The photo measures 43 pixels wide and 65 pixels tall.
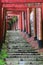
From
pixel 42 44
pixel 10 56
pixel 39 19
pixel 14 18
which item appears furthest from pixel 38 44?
pixel 14 18

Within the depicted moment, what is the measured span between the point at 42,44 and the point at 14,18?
18.8 m

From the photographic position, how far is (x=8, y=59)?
947 centimetres

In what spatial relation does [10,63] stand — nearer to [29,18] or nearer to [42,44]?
[42,44]

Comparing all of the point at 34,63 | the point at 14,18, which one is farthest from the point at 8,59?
the point at 14,18

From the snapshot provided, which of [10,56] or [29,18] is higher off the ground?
[29,18]

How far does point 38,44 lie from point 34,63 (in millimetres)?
4613

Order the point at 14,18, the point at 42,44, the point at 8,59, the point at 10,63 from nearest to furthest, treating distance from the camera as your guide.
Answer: the point at 10,63 → the point at 8,59 → the point at 42,44 → the point at 14,18

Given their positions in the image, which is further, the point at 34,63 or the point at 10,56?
the point at 10,56

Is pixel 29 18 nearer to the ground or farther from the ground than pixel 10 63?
farther from the ground

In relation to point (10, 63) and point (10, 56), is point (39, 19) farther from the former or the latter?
point (10, 63)

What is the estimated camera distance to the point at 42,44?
13109mm

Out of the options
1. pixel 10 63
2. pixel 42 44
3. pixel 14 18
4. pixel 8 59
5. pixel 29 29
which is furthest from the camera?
pixel 14 18

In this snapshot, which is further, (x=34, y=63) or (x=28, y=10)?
(x=28, y=10)

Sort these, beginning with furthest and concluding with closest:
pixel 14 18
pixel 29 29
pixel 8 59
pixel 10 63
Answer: pixel 14 18 < pixel 29 29 < pixel 8 59 < pixel 10 63
